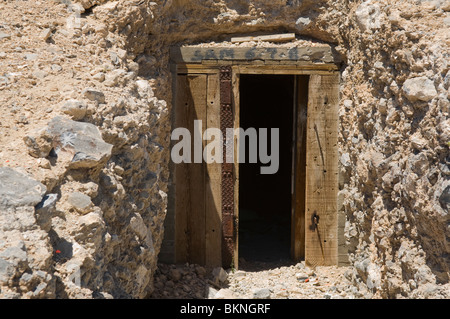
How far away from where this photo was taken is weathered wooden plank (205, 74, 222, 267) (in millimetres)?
6234

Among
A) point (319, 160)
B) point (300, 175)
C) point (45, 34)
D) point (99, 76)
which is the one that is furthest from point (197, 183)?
point (45, 34)

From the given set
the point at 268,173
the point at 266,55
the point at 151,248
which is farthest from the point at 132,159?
the point at 268,173

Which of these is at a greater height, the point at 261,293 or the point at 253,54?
the point at 253,54

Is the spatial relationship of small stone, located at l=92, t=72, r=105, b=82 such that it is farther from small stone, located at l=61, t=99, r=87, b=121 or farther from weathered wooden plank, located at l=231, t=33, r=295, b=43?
weathered wooden plank, located at l=231, t=33, r=295, b=43

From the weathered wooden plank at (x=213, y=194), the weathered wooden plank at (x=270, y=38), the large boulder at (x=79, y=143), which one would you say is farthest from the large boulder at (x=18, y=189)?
the weathered wooden plank at (x=270, y=38)

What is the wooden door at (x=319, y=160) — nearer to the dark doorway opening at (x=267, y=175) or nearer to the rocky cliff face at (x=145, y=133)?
the rocky cliff face at (x=145, y=133)

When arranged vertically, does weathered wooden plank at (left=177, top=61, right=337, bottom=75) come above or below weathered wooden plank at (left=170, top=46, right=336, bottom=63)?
below

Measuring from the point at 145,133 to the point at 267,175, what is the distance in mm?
4518

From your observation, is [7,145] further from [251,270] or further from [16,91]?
[251,270]

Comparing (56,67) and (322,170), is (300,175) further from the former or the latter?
(56,67)

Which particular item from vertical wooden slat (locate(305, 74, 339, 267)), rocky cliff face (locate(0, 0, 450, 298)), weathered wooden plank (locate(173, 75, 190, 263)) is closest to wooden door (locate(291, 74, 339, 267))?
vertical wooden slat (locate(305, 74, 339, 267))

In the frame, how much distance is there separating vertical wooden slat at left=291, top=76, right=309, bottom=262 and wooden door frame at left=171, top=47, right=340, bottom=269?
0.02 m

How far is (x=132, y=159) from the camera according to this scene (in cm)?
468

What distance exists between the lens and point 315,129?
6266 millimetres
